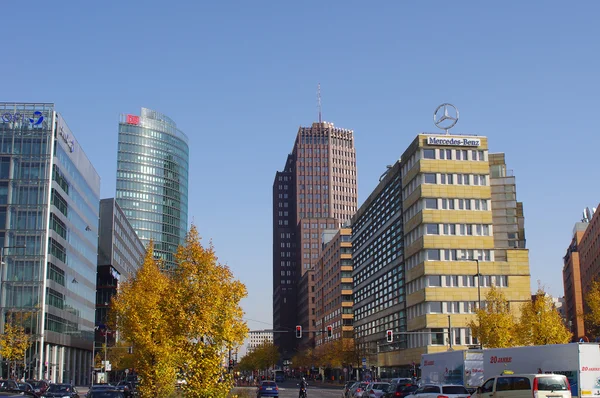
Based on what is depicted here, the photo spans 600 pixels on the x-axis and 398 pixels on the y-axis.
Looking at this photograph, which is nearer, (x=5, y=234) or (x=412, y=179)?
(x=5, y=234)

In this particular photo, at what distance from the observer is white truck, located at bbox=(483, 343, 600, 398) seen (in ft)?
119

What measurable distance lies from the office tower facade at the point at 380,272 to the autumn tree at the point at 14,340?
47690mm

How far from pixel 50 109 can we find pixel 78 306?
3293 cm

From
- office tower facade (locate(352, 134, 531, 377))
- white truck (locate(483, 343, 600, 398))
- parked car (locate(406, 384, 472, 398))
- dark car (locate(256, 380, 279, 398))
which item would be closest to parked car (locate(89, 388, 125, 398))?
parked car (locate(406, 384, 472, 398))

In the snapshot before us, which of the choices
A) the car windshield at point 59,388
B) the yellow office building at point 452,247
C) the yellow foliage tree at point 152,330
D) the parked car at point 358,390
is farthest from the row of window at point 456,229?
the car windshield at point 59,388

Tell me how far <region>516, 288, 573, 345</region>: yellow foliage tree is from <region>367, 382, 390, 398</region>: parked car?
25.1 m

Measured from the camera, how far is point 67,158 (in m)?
98.8

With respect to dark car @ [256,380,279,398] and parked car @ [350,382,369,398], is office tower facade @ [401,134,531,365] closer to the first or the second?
parked car @ [350,382,369,398]

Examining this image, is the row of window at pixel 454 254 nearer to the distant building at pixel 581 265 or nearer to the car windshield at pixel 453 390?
the distant building at pixel 581 265

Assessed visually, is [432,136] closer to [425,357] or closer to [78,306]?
[425,357]

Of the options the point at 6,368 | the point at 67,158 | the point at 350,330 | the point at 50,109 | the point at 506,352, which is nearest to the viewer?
the point at 506,352

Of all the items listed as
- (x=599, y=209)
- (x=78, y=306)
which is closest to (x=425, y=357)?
(x=78, y=306)

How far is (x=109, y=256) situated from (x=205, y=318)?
373 feet

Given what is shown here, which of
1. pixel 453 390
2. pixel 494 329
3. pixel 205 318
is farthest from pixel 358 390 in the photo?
pixel 205 318
